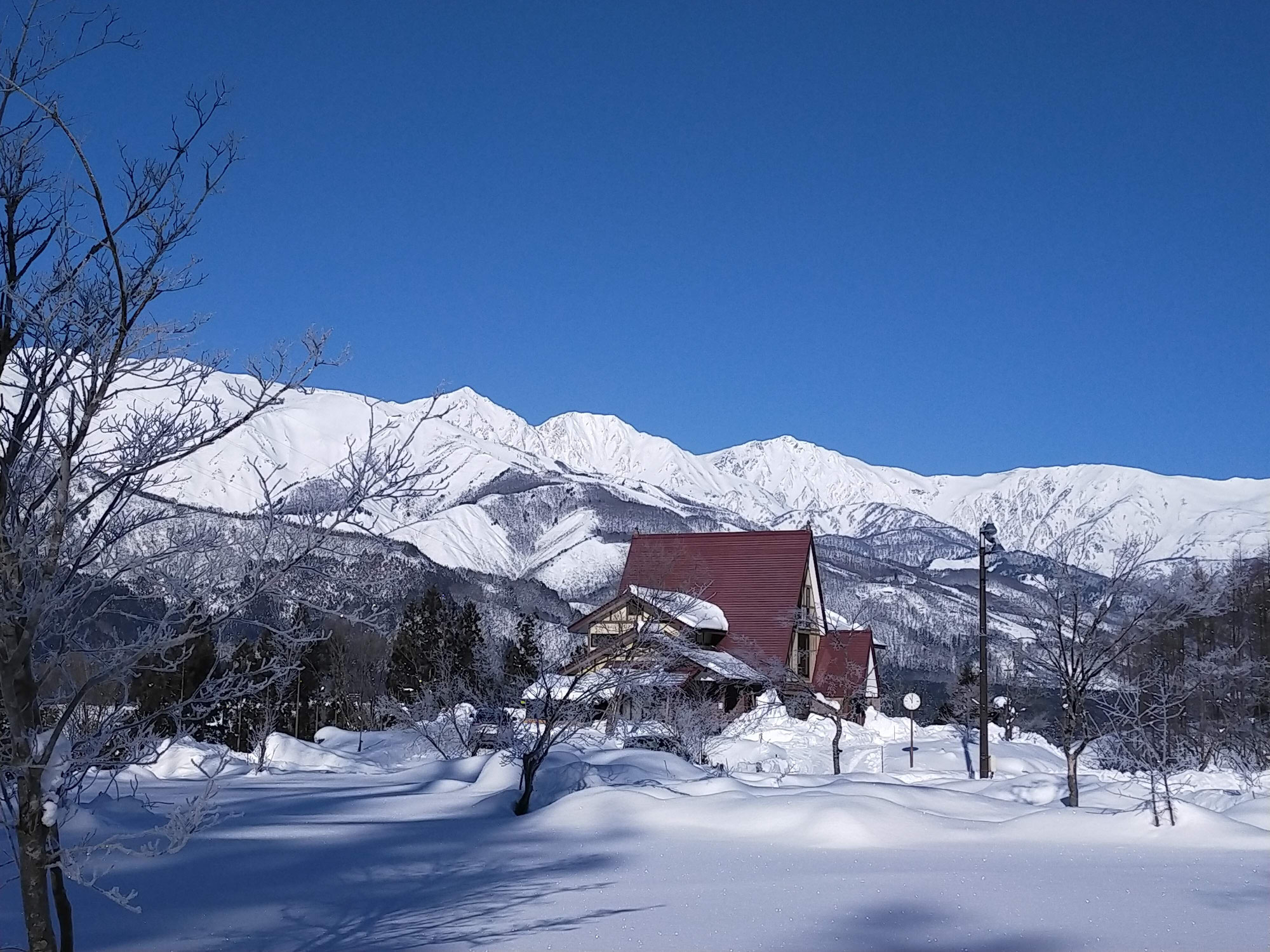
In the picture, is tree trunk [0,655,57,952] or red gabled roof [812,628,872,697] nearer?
tree trunk [0,655,57,952]

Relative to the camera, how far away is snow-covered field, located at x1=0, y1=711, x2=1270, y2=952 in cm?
749

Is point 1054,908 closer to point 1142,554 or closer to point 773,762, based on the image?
point 1142,554

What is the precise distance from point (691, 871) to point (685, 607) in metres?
13.3

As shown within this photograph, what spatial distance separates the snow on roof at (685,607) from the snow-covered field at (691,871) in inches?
198

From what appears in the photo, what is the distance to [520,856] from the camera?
35.0ft

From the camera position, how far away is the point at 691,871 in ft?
31.6

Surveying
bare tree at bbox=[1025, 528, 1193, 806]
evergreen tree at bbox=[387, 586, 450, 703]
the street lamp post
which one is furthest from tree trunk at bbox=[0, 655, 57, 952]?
evergreen tree at bbox=[387, 586, 450, 703]

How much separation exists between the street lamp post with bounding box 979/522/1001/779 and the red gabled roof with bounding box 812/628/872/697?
11.1 meters

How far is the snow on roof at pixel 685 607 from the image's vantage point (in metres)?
20.4

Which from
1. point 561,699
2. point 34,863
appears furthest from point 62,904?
point 561,699

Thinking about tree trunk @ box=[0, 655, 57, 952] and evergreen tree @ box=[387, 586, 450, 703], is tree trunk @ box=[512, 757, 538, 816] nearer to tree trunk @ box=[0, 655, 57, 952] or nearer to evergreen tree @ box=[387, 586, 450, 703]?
tree trunk @ box=[0, 655, 57, 952]

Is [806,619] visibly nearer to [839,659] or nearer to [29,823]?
[839,659]

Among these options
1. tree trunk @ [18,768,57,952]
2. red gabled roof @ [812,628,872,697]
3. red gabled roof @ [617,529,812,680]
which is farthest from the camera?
red gabled roof @ [812,628,872,697]

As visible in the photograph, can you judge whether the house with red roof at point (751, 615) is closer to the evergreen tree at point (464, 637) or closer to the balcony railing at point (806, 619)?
the balcony railing at point (806, 619)
